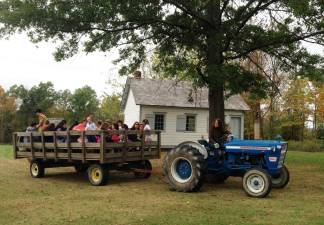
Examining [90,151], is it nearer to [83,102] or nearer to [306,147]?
[306,147]

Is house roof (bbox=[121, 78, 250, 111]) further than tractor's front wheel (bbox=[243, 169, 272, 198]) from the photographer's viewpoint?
Result: Yes

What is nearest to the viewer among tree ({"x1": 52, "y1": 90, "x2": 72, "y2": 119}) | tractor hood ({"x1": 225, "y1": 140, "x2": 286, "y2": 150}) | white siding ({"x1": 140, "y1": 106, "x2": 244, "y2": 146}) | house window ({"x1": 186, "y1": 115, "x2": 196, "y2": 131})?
tractor hood ({"x1": 225, "y1": 140, "x2": 286, "y2": 150})

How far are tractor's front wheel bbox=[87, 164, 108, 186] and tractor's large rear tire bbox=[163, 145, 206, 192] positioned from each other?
196 centimetres

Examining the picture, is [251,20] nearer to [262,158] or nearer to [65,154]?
[262,158]

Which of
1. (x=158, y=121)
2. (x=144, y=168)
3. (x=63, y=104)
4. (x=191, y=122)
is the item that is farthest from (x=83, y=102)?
(x=144, y=168)

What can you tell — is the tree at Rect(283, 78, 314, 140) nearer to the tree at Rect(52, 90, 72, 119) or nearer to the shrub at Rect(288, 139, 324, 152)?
the shrub at Rect(288, 139, 324, 152)

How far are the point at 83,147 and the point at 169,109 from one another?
61.2 ft

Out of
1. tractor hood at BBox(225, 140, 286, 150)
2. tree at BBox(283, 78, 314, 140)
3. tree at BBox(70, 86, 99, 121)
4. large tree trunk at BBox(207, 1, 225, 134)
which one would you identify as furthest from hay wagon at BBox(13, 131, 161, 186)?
tree at BBox(70, 86, 99, 121)

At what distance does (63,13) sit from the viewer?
48.6 ft

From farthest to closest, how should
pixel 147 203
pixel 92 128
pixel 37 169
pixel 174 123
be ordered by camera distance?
pixel 174 123 → pixel 37 169 → pixel 92 128 → pixel 147 203

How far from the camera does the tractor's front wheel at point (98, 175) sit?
1381cm

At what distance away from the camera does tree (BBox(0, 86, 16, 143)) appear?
56.8 metres

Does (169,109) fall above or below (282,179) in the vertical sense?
above

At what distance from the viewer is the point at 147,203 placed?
1073cm
